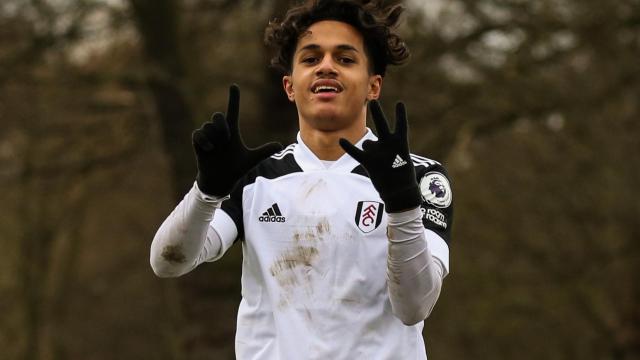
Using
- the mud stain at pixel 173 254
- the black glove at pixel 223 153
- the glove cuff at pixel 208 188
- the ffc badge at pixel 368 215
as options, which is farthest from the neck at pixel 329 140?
the mud stain at pixel 173 254

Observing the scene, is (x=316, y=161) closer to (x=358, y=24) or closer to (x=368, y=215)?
(x=368, y=215)

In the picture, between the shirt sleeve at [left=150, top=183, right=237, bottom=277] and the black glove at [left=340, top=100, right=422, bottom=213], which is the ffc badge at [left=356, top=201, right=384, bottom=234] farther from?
the shirt sleeve at [left=150, top=183, right=237, bottom=277]

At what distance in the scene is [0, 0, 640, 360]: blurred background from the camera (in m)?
11.5

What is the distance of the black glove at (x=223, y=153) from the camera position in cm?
371

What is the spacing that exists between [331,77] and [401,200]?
65cm

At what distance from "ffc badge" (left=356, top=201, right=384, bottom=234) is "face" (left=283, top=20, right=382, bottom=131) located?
34 centimetres

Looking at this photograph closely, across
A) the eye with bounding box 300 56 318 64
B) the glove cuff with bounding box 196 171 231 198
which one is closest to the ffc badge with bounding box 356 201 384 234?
the glove cuff with bounding box 196 171 231 198

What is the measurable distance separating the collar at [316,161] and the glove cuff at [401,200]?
1.60ft

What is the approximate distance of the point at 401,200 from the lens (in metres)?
3.56

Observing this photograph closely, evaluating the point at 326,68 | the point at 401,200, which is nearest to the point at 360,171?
the point at 326,68

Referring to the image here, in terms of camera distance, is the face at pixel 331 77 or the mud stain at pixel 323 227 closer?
the mud stain at pixel 323 227

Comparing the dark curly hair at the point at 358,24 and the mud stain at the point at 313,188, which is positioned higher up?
the dark curly hair at the point at 358,24

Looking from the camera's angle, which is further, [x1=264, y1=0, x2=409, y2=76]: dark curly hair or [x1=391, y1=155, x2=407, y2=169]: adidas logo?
[x1=264, y1=0, x2=409, y2=76]: dark curly hair

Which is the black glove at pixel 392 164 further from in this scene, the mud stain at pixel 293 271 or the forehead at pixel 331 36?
the forehead at pixel 331 36
